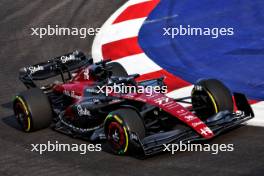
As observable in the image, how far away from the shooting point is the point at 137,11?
1609cm

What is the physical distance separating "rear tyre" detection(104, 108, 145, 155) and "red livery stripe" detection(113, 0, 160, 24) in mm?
6983

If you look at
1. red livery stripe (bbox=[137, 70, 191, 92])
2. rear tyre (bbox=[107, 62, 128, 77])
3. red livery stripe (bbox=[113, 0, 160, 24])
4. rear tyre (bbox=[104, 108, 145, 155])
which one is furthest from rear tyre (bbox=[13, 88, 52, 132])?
red livery stripe (bbox=[113, 0, 160, 24])

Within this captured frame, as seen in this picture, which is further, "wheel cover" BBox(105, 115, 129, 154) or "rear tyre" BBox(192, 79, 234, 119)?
"rear tyre" BBox(192, 79, 234, 119)

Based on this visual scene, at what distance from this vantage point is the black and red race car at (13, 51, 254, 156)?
29.1ft

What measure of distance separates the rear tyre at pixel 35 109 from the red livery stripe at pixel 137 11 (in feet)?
18.8

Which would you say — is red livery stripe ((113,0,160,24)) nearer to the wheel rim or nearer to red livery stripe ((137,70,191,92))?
red livery stripe ((137,70,191,92))

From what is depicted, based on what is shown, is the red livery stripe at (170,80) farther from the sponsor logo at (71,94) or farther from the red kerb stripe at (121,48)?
the sponsor logo at (71,94)

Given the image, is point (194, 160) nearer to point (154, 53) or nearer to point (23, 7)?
point (154, 53)

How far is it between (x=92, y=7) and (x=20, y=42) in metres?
2.65

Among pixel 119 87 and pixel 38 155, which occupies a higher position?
pixel 119 87

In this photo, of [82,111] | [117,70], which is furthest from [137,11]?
[82,111]

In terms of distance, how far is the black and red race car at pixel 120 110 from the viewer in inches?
350

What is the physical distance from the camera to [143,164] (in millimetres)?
8578

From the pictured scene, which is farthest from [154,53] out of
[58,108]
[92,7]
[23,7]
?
[23,7]
